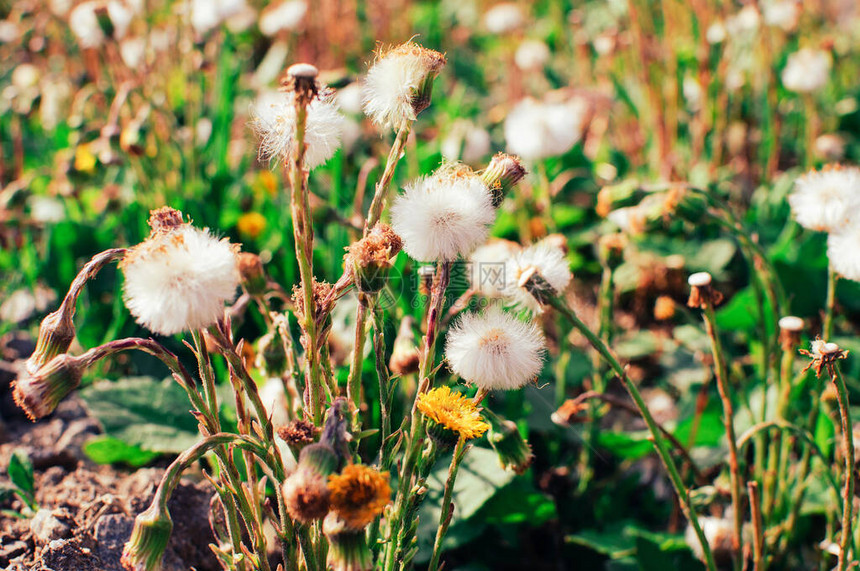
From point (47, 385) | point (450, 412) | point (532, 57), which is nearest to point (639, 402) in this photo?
point (450, 412)

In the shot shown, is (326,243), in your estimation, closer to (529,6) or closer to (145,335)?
(145,335)

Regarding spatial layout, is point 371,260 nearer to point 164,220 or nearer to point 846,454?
point 164,220

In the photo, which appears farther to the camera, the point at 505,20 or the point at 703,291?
the point at 505,20

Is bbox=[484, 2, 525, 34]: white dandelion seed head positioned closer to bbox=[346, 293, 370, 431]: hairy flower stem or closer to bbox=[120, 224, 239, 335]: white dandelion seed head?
bbox=[346, 293, 370, 431]: hairy flower stem

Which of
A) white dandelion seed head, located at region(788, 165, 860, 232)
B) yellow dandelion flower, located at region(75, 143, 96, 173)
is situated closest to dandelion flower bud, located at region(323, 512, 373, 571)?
white dandelion seed head, located at region(788, 165, 860, 232)

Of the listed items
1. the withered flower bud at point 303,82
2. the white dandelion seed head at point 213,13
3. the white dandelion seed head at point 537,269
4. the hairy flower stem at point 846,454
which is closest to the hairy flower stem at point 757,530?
the hairy flower stem at point 846,454

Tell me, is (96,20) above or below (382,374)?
above

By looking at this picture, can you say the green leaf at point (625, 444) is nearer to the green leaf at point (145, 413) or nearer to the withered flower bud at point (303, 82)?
the green leaf at point (145, 413)
